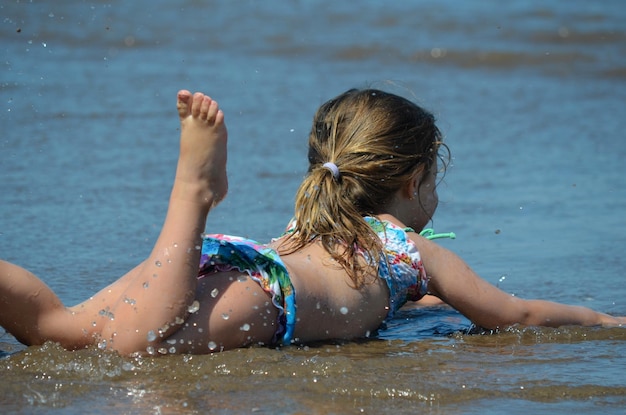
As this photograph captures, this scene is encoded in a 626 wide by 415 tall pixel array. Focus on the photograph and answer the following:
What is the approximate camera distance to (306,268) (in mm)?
3066

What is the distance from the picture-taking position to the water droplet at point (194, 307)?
2.80 m

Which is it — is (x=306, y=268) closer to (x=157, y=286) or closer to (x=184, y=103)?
(x=157, y=286)

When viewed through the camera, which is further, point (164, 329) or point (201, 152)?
point (201, 152)

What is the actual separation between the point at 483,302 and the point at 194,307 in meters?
0.97

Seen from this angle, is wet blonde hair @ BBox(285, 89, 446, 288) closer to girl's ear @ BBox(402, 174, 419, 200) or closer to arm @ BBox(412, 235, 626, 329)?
girl's ear @ BBox(402, 174, 419, 200)

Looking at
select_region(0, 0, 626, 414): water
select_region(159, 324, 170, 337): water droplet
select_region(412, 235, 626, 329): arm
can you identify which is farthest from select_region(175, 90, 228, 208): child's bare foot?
select_region(412, 235, 626, 329): arm

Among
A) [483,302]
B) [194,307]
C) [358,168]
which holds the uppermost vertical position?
[358,168]

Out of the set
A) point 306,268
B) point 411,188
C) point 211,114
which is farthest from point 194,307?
point 411,188

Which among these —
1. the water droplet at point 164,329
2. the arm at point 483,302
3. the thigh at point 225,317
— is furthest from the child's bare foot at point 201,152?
the arm at point 483,302

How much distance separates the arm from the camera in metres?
3.24

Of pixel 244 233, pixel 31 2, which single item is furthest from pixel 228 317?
pixel 31 2

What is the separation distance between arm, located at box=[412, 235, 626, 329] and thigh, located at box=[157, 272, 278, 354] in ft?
1.91

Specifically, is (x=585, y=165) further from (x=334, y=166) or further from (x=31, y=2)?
(x=31, y=2)

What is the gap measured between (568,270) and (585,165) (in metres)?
1.65
